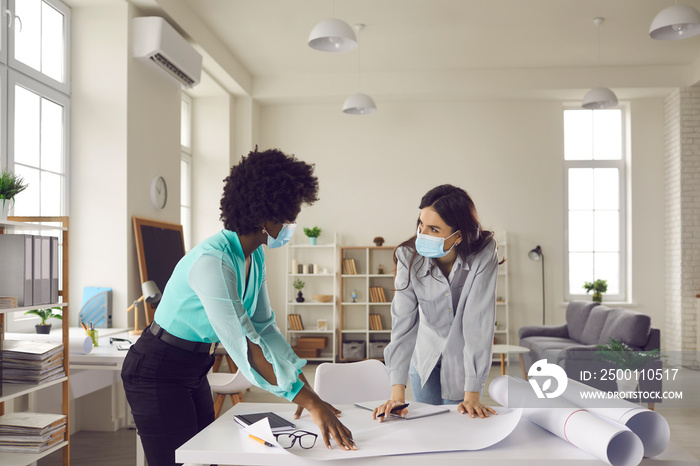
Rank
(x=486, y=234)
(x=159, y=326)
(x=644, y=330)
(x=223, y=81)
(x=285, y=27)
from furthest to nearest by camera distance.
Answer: (x=223, y=81), (x=285, y=27), (x=644, y=330), (x=486, y=234), (x=159, y=326)

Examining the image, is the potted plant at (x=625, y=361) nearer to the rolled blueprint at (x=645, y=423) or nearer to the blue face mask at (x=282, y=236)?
the rolled blueprint at (x=645, y=423)

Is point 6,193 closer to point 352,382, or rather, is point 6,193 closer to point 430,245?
point 352,382

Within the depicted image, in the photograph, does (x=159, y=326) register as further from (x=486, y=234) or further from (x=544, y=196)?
(x=544, y=196)

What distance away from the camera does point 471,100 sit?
26.1ft

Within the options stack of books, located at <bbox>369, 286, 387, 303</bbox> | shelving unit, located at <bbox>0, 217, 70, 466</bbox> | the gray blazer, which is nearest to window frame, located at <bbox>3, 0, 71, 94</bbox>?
shelving unit, located at <bbox>0, 217, 70, 466</bbox>

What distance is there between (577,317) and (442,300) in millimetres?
5253

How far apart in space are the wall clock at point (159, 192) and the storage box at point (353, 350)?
3188mm

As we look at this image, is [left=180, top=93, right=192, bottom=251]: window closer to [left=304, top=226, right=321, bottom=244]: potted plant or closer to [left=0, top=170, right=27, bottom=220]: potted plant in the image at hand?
[left=304, top=226, right=321, bottom=244]: potted plant

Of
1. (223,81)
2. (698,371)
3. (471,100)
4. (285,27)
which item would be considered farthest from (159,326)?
(698,371)

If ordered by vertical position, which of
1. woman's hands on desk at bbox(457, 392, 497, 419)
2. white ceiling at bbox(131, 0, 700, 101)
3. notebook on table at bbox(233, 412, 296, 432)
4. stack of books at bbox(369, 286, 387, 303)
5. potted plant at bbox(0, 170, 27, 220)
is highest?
white ceiling at bbox(131, 0, 700, 101)

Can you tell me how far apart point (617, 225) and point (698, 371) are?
207 centimetres

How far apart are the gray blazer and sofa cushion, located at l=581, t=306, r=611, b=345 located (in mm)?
4641

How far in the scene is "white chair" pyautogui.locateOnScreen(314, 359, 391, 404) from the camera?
8.59ft

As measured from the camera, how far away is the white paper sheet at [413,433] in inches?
61.7
